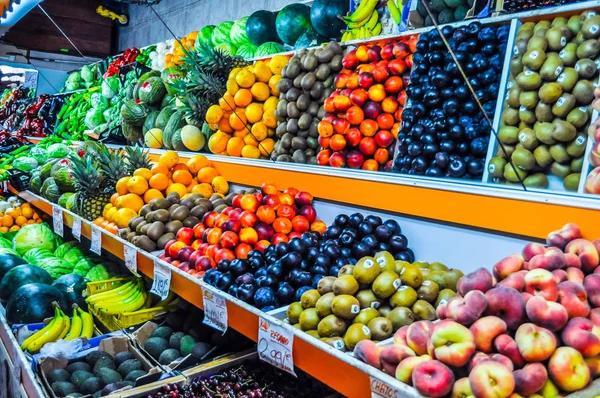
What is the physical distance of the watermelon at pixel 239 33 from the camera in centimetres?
505

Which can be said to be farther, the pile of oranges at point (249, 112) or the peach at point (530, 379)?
the pile of oranges at point (249, 112)

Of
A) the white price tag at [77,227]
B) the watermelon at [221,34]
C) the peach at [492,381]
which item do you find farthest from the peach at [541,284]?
the watermelon at [221,34]

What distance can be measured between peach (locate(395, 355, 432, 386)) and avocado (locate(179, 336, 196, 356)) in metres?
1.45

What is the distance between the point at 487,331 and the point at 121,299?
240 centimetres

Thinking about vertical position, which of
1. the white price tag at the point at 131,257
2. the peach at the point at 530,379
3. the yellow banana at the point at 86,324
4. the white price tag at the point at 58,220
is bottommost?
the yellow banana at the point at 86,324

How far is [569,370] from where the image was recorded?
3.49 feet

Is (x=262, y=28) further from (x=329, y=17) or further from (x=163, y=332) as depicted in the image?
(x=163, y=332)

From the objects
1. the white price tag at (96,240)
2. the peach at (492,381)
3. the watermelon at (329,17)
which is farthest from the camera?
the watermelon at (329,17)

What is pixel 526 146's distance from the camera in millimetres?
2166

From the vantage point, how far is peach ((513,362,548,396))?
1054 mm

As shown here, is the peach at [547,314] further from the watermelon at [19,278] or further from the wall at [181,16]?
the wall at [181,16]

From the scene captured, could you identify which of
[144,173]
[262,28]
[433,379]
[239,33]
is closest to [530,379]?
[433,379]

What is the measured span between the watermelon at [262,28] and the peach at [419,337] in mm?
3954

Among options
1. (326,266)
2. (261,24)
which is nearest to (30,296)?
(326,266)
